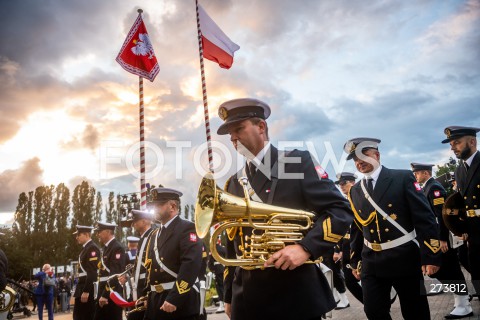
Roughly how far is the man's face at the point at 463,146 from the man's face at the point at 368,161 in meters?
1.71

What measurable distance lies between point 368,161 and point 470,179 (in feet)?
5.89

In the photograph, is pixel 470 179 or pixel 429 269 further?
pixel 470 179

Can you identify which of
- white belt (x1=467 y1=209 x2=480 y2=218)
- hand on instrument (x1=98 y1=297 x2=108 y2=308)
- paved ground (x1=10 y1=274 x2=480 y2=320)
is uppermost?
white belt (x1=467 y1=209 x2=480 y2=218)

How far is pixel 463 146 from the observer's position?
5898 millimetres

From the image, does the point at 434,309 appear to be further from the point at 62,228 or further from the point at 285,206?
the point at 62,228

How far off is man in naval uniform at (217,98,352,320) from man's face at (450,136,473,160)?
4141 mm

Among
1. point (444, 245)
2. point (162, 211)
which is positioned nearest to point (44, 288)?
point (162, 211)

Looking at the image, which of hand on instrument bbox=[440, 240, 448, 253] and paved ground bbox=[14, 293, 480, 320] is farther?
paved ground bbox=[14, 293, 480, 320]

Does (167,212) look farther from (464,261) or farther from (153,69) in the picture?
(153,69)

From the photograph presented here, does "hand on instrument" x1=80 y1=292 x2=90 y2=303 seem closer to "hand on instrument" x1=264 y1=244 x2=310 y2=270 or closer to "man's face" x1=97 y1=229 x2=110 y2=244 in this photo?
"man's face" x1=97 y1=229 x2=110 y2=244

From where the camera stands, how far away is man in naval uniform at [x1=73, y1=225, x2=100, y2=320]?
8789 millimetres

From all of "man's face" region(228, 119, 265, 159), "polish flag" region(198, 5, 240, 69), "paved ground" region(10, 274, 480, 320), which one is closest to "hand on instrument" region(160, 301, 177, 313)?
"man's face" region(228, 119, 265, 159)

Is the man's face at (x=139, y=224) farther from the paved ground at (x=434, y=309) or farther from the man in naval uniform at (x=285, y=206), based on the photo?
the man in naval uniform at (x=285, y=206)

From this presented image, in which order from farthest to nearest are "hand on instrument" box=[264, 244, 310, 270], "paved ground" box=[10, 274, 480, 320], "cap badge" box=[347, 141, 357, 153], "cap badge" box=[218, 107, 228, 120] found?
"paved ground" box=[10, 274, 480, 320]
"cap badge" box=[347, 141, 357, 153]
"cap badge" box=[218, 107, 228, 120]
"hand on instrument" box=[264, 244, 310, 270]
